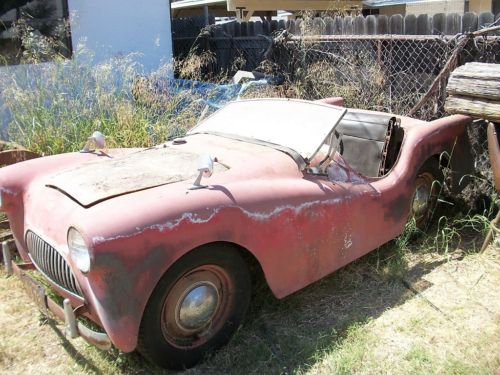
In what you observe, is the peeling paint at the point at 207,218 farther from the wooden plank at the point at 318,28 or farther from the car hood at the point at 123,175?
the wooden plank at the point at 318,28

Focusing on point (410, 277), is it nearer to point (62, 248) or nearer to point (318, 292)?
point (318, 292)

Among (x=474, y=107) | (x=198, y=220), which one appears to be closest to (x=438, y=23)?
(x=474, y=107)

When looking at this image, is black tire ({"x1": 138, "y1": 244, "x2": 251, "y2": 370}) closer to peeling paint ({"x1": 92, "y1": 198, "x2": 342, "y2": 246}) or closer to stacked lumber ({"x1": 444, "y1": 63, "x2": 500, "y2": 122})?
peeling paint ({"x1": 92, "y1": 198, "x2": 342, "y2": 246})

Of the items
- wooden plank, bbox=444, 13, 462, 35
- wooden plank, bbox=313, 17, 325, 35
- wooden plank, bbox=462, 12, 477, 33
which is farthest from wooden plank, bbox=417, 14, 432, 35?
wooden plank, bbox=313, 17, 325, 35

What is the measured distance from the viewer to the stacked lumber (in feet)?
13.4

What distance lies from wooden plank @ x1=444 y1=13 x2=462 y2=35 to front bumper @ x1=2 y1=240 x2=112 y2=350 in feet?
16.7

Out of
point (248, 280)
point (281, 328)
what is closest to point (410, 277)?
point (281, 328)

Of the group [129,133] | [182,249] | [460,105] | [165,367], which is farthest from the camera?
[129,133]

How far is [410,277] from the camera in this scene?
3.90m

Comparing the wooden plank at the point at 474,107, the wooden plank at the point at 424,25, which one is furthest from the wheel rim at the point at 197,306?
the wooden plank at the point at 424,25

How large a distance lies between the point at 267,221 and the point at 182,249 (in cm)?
57

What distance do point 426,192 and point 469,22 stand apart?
96.3 inches

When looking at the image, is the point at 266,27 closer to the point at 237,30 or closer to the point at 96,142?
A: the point at 237,30

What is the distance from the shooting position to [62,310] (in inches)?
109
